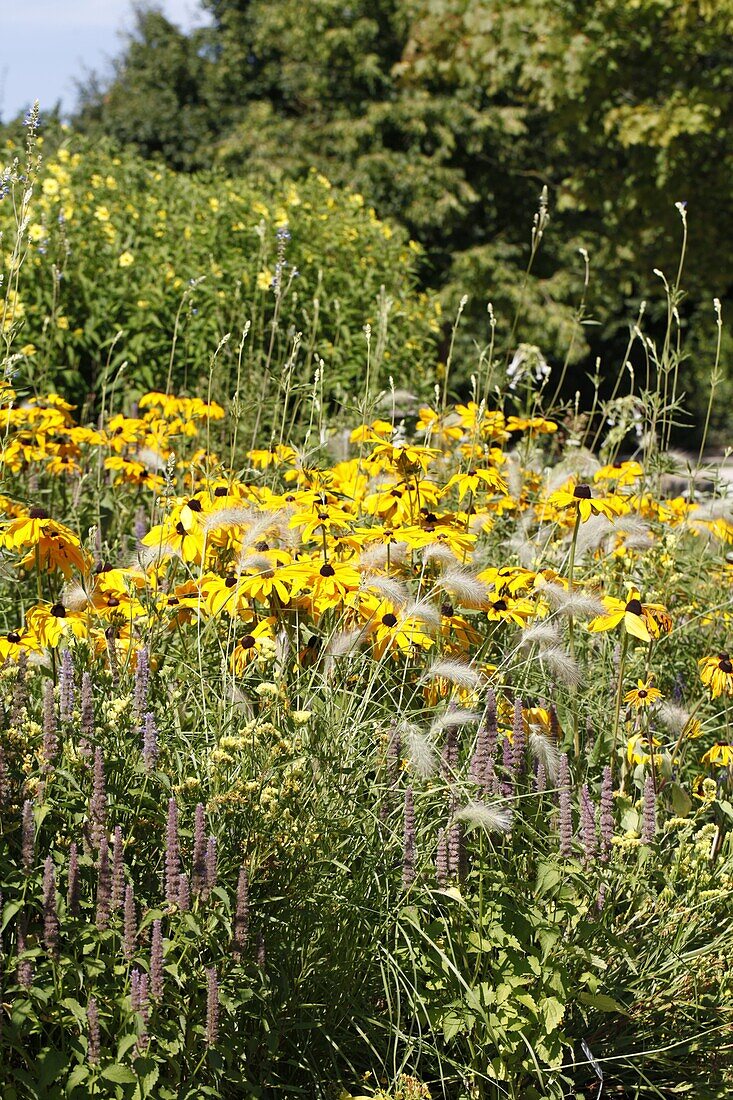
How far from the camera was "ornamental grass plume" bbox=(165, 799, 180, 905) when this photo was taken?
209 centimetres

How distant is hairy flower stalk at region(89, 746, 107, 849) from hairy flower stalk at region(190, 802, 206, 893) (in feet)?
0.59

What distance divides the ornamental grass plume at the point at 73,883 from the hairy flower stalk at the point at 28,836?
0.23 ft

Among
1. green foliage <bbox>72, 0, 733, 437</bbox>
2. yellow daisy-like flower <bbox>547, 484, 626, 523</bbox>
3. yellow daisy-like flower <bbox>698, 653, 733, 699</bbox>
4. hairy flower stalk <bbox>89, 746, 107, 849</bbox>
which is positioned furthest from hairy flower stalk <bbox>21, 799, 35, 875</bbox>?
green foliage <bbox>72, 0, 733, 437</bbox>

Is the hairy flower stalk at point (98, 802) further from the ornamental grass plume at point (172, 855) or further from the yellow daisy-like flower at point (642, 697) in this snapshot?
the yellow daisy-like flower at point (642, 697)

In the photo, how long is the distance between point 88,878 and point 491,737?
882 millimetres

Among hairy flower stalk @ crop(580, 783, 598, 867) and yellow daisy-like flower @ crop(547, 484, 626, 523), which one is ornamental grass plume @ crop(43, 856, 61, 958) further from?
yellow daisy-like flower @ crop(547, 484, 626, 523)

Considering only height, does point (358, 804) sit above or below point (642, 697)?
below

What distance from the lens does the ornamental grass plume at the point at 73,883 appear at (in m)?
2.16

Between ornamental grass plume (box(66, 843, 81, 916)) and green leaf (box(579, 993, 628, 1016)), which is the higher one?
ornamental grass plume (box(66, 843, 81, 916))

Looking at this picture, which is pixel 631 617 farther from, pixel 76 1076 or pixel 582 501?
pixel 76 1076

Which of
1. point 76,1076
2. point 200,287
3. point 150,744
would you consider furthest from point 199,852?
point 200,287

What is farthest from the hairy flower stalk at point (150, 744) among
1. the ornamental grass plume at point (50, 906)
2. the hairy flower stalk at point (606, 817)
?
the hairy flower stalk at point (606, 817)

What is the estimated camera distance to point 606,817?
2711mm

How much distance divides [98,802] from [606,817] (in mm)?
1142
